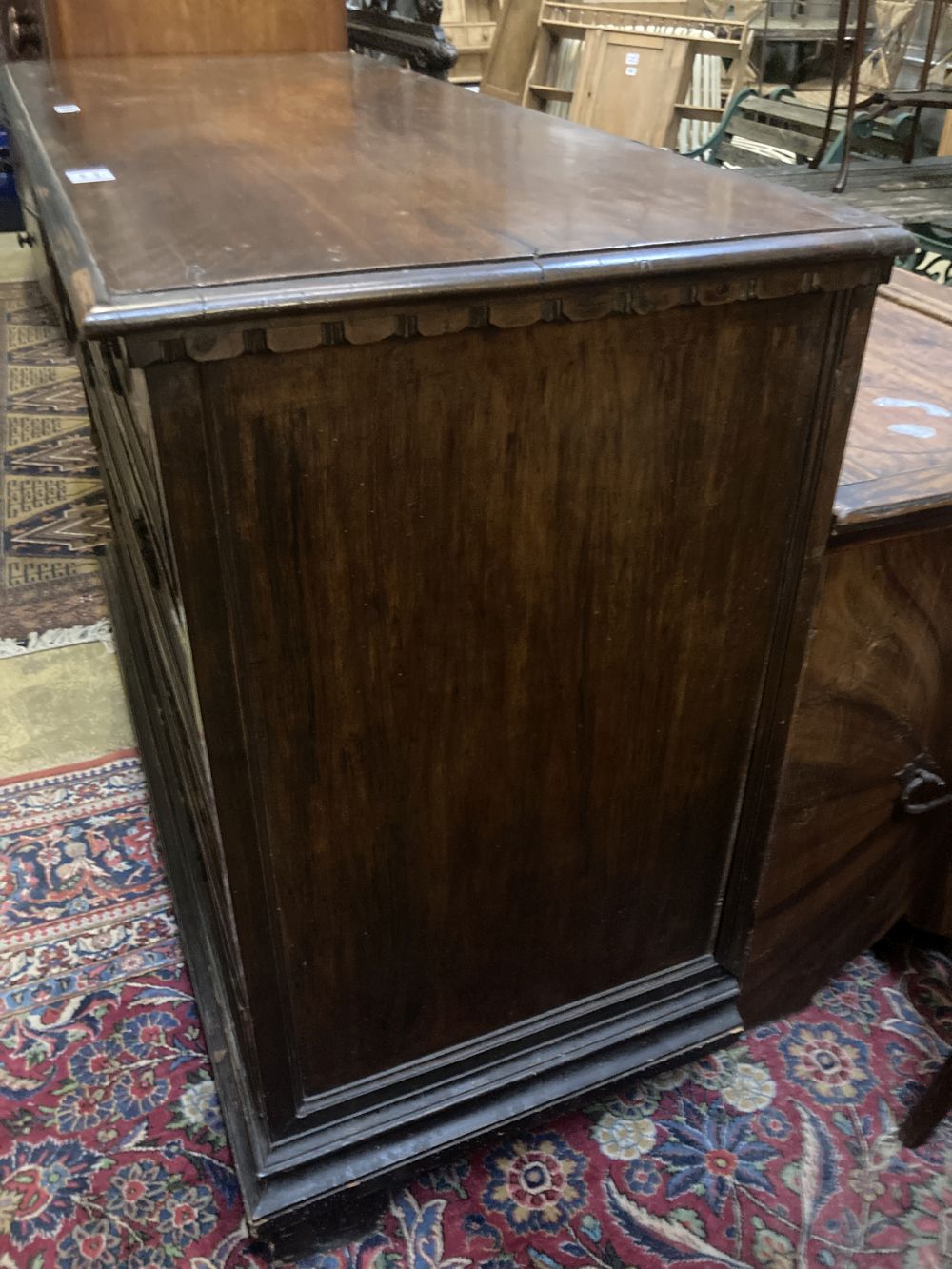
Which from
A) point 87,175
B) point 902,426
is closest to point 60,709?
point 87,175

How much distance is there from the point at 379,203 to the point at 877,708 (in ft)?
2.44

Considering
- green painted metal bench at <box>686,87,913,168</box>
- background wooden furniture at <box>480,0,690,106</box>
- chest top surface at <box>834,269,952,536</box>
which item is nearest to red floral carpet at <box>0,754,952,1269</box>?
chest top surface at <box>834,269,952,536</box>

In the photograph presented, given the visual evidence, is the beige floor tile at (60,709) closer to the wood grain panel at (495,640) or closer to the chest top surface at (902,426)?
the wood grain panel at (495,640)

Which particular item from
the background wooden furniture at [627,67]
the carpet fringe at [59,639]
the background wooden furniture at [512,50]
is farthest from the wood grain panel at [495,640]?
the background wooden furniture at [512,50]

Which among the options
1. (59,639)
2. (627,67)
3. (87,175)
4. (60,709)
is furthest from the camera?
(627,67)

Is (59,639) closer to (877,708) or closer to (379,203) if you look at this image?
(379,203)

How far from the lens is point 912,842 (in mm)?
1343

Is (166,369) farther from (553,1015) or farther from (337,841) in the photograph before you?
(553,1015)

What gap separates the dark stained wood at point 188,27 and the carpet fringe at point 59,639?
43.2 inches

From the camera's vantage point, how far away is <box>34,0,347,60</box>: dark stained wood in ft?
6.25

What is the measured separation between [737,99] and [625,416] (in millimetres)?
3886

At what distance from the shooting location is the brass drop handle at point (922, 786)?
1241 millimetres

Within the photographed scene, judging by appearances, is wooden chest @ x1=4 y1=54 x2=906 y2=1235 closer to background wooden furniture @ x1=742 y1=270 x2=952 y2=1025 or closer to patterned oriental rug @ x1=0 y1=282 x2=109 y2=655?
background wooden furniture @ x1=742 y1=270 x2=952 y2=1025

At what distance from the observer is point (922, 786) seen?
126cm
